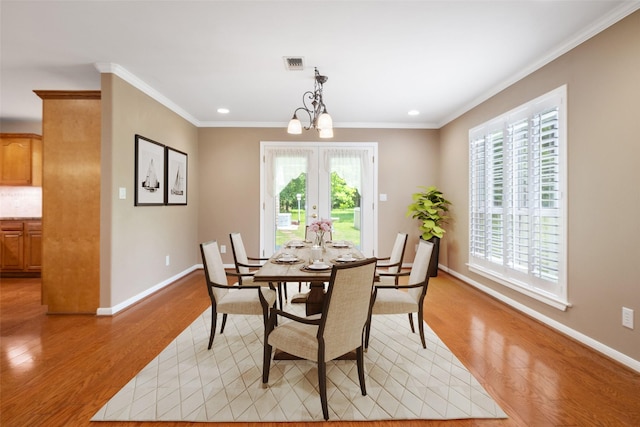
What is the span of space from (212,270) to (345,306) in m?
1.33

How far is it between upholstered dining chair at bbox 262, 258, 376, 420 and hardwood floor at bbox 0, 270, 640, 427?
35 centimetres

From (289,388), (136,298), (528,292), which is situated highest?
(528,292)

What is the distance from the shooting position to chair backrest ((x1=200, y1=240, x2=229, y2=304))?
8.75 feet

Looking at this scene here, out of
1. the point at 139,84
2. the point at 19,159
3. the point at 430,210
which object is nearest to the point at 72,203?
the point at 139,84

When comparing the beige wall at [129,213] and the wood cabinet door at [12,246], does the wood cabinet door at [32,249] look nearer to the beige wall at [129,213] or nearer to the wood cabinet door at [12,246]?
the wood cabinet door at [12,246]

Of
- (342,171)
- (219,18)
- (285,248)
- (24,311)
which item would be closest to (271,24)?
(219,18)

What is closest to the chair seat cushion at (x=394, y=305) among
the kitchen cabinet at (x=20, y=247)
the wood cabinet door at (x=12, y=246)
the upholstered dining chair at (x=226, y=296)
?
the upholstered dining chair at (x=226, y=296)

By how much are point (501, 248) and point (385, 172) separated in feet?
8.32

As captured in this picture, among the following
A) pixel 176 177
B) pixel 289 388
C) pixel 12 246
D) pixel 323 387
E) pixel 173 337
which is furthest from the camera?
pixel 12 246

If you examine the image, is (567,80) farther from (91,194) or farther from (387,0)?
(91,194)

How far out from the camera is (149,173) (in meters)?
4.21

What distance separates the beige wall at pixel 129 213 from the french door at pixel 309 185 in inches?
61.3

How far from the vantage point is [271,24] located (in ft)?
8.86

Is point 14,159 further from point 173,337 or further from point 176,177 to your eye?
point 173,337
